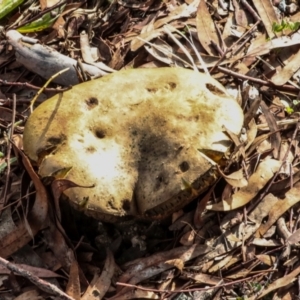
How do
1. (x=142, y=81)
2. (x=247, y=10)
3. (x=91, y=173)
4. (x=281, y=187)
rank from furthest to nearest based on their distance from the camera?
(x=247, y=10), (x=281, y=187), (x=142, y=81), (x=91, y=173)

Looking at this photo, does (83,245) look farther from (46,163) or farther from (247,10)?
(247,10)

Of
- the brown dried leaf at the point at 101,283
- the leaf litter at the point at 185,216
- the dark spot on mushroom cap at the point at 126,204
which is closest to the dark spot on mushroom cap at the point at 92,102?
the leaf litter at the point at 185,216

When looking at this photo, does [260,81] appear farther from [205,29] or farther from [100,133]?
[100,133]

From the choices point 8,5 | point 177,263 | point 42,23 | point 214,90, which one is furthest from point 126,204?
point 8,5

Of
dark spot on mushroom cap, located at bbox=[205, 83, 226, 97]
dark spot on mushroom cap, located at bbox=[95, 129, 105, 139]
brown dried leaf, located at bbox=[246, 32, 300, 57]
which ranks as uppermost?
dark spot on mushroom cap, located at bbox=[95, 129, 105, 139]

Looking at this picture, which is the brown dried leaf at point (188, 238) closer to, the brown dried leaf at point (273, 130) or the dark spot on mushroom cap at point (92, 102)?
the brown dried leaf at point (273, 130)

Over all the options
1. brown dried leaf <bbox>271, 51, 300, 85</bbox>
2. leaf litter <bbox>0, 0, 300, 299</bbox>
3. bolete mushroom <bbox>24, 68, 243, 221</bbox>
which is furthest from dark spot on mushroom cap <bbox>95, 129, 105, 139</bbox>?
brown dried leaf <bbox>271, 51, 300, 85</bbox>

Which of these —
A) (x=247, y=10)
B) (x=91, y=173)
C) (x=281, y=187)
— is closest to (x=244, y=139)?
(x=281, y=187)

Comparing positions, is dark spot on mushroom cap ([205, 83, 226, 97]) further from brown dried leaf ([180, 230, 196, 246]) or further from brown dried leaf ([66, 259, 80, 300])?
brown dried leaf ([66, 259, 80, 300])
